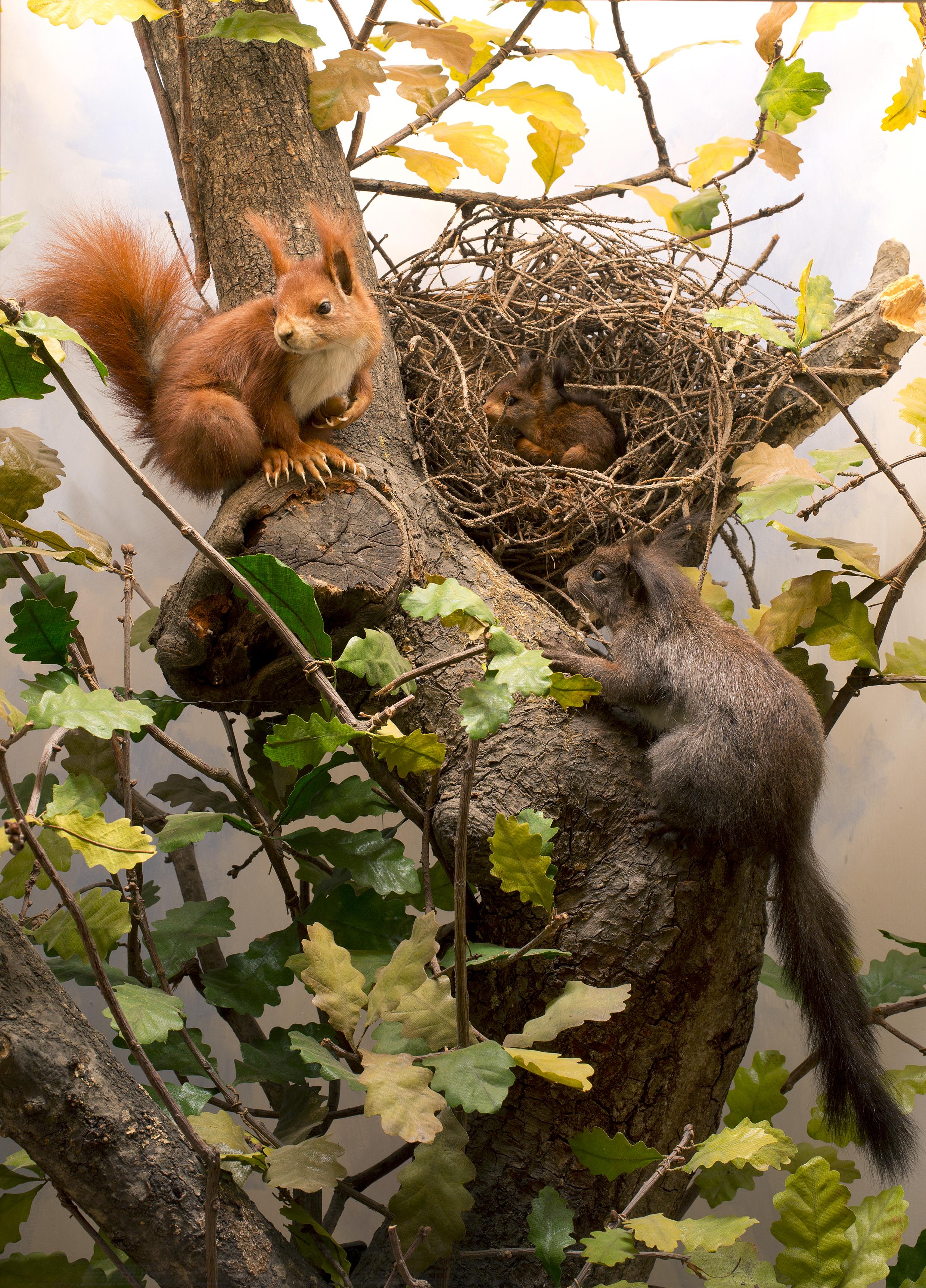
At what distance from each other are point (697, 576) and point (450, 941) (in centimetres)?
73

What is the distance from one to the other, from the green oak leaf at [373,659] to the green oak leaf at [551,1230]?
0.62 meters

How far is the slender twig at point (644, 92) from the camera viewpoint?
5.32ft

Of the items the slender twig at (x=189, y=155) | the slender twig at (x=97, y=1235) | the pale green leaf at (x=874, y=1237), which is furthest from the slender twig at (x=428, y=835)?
the slender twig at (x=189, y=155)

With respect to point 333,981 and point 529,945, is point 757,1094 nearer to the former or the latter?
point 529,945

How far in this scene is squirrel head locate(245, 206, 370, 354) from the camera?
1261 mm

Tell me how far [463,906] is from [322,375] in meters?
0.84

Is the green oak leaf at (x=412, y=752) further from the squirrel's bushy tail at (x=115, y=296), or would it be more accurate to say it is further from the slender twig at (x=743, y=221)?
the slender twig at (x=743, y=221)

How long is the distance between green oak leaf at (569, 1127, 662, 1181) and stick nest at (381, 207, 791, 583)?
2.94ft

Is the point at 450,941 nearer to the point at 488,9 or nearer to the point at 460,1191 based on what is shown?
the point at 460,1191

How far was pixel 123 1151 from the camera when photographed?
87 centimetres

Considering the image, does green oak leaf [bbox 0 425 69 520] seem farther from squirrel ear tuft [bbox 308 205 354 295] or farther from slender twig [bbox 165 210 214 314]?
squirrel ear tuft [bbox 308 205 354 295]

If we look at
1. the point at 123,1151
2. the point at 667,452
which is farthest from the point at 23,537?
→ the point at 667,452

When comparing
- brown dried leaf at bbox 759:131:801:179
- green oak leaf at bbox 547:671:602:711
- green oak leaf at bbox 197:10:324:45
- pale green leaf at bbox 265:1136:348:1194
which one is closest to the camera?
pale green leaf at bbox 265:1136:348:1194

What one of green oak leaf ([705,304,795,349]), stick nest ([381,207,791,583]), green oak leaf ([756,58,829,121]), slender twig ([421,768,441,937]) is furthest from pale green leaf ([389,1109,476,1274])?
green oak leaf ([756,58,829,121])
